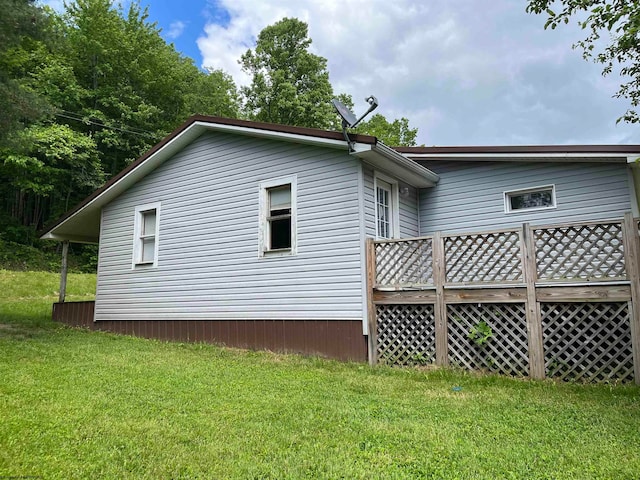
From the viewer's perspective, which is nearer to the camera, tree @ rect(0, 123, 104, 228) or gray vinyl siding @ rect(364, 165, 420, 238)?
gray vinyl siding @ rect(364, 165, 420, 238)

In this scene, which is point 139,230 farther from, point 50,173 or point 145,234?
point 50,173

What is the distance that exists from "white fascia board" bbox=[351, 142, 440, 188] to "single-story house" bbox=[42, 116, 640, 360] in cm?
3

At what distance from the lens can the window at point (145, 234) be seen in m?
10.7

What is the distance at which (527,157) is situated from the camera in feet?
26.5

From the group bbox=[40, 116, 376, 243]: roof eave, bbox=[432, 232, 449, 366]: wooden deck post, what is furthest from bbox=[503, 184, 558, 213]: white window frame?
bbox=[40, 116, 376, 243]: roof eave

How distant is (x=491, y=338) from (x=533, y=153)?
11.9 feet

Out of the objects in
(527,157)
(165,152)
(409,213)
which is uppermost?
(165,152)

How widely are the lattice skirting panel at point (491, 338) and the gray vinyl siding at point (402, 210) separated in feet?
6.39

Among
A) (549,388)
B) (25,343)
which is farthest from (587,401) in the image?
(25,343)

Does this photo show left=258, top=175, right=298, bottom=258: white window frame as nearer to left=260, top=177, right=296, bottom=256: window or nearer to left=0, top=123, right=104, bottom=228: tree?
left=260, top=177, right=296, bottom=256: window

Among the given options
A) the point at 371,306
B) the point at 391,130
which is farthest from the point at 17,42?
the point at 391,130

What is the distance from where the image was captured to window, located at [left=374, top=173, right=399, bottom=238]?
806cm

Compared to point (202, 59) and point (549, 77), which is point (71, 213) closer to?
point (549, 77)

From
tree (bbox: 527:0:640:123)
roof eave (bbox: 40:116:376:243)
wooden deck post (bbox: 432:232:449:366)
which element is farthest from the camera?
roof eave (bbox: 40:116:376:243)
